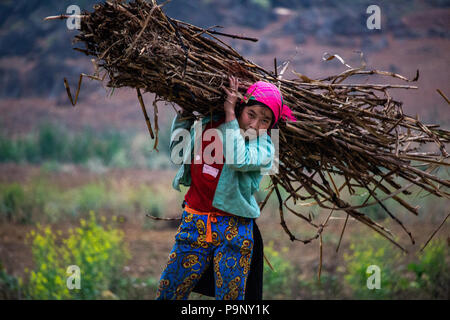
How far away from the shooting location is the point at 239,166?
224cm

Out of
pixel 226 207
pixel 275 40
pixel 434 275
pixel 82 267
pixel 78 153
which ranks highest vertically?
pixel 275 40

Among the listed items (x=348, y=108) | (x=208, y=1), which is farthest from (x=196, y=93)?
(x=208, y=1)

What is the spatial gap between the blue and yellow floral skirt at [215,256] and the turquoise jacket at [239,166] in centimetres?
10

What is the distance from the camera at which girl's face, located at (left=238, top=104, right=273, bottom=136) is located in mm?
2314

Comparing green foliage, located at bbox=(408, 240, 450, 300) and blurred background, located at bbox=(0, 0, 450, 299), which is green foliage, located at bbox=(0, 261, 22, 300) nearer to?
blurred background, located at bbox=(0, 0, 450, 299)

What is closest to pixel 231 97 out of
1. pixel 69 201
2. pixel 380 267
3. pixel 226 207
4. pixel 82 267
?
pixel 226 207

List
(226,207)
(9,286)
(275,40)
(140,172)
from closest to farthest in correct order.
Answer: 1. (226,207)
2. (9,286)
3. (140,172)
4. (275,40)

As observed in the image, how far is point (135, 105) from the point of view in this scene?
14.8 metres

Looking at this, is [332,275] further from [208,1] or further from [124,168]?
[208,1]

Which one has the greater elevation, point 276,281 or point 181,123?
point 181,123

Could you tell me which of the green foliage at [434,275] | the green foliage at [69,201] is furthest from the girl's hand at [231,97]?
the green foliage at [69,201]

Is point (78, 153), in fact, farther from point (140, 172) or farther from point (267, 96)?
point (267, 96)

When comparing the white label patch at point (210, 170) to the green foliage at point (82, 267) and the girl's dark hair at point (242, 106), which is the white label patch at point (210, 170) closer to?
the girl's dark hair at point (242, 106)

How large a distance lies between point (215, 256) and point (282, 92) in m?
0.94
